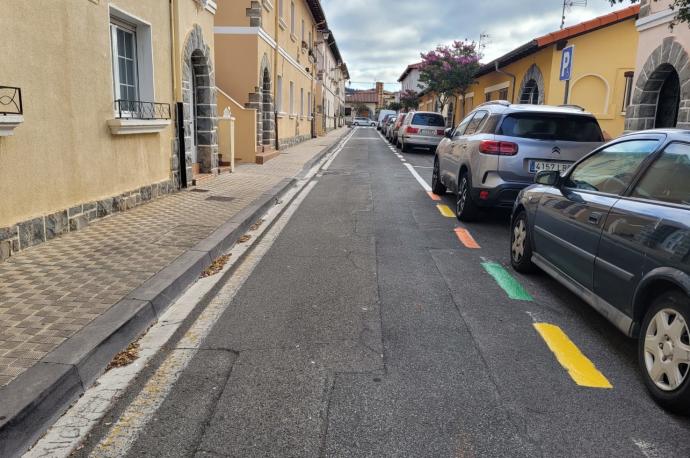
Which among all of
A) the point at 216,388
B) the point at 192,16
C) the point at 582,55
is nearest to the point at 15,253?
the point at 216,388

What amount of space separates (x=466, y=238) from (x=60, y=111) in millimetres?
5165

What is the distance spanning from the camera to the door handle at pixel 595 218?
3.92 meters

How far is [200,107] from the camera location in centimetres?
1182

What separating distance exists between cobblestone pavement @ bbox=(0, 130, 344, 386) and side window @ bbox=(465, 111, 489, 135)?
12.7ft

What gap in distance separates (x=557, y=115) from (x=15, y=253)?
21.9 feet

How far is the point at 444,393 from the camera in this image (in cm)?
317

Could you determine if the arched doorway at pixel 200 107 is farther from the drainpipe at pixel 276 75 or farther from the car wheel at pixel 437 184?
the drainpipe at pixel 276 75

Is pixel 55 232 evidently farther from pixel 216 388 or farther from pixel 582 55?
pixel 582 55

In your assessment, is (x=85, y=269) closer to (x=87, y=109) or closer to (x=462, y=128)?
(x=87, y=109)

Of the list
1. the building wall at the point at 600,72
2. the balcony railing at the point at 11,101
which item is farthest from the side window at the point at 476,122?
the building wall at the point at 600,72

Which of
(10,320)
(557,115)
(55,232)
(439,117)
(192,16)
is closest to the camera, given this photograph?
(10,320)

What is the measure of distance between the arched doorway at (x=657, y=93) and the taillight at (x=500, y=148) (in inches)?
184

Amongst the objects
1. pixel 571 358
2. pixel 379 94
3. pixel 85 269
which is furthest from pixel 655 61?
pixel 379 94

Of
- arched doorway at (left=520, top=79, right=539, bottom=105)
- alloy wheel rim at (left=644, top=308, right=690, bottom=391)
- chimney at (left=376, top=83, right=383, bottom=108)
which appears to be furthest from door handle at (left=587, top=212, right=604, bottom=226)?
chimney at (left=376, top=83, right=383, bottom=108)
